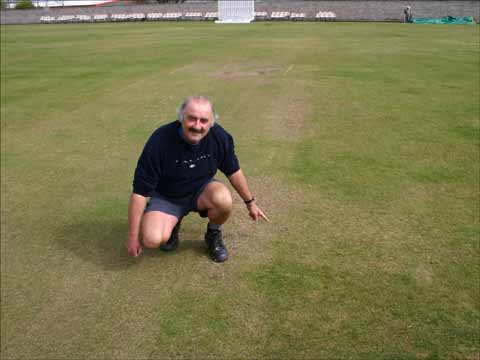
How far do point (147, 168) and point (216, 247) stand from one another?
0.95 meters

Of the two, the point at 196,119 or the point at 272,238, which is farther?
the point at 272,238

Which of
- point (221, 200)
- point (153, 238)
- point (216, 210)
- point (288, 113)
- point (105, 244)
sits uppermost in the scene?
point (288, 113)

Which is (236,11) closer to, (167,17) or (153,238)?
(167,17)

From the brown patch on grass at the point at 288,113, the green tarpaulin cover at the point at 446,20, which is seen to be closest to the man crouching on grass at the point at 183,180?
the brown patch on grass at the point at 288,113

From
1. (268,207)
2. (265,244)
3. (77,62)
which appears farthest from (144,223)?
(77,62)

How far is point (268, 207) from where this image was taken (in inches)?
196

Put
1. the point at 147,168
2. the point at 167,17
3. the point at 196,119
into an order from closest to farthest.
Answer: the point at 196,119 → the point at 147,168 → the point at 167,17

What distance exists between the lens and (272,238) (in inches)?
173

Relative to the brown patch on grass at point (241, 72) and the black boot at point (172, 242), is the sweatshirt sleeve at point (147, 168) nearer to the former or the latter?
the black boot at point (172, 242)

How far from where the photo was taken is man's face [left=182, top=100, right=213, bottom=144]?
359 centimetres

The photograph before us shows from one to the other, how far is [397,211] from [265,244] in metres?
1.50

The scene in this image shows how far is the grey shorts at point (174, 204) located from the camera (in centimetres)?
408

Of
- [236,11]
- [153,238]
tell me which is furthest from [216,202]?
[236,11]

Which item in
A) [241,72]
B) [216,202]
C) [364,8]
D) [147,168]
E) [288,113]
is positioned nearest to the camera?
[147,168]
